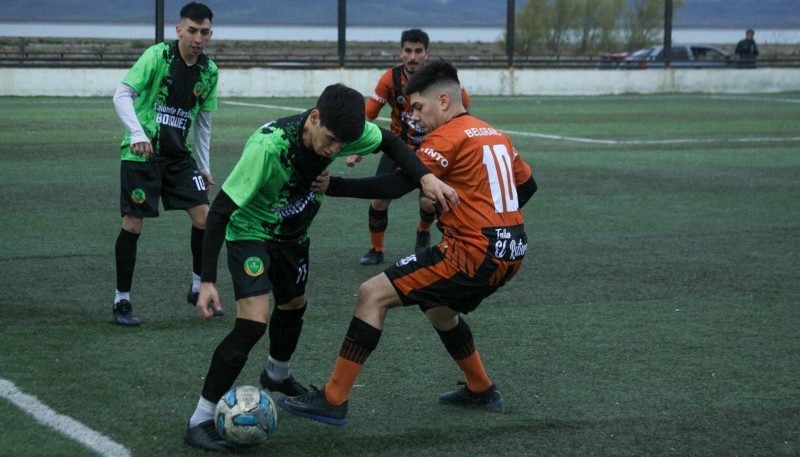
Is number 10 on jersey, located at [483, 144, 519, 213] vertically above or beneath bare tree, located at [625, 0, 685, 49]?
beneath

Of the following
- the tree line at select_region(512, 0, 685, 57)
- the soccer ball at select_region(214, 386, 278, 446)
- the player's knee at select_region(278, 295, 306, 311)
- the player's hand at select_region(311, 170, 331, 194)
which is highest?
the tree line at select_region(512, 0, 685, 57)

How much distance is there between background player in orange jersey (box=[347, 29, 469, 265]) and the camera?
9.31m

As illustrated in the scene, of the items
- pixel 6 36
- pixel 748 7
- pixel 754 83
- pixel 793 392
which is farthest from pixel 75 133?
pixel 748 7

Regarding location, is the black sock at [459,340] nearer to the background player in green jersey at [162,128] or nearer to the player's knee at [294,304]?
the player's knee at [294,304]

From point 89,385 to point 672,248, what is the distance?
18.7 feet

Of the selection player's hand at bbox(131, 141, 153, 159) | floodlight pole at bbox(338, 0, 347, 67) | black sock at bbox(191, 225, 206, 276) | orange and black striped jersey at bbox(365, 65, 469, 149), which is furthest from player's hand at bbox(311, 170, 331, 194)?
floodlight pole at bbox(338, 0, 347, 67)

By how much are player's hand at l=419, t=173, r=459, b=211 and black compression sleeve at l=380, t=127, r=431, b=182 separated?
0.30 ft

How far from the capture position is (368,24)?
3300 cm

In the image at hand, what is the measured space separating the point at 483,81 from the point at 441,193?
1048 inches

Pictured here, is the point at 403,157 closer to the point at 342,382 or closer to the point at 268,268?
the point at 268,268

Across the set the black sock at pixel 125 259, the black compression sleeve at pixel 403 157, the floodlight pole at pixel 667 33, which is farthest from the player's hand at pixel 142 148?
the floodlight pole at pixel 667 33

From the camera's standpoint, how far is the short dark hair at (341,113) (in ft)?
15.5

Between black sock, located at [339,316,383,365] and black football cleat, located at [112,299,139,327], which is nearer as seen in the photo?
black sock, located at [339,316,383,365]

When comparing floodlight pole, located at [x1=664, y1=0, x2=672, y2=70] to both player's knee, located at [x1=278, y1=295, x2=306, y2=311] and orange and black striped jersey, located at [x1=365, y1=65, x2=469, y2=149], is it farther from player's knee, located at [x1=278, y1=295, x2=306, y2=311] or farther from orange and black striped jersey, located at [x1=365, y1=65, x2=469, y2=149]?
player's knee, located at [x1=278, y1=295, x2=306, y2=311]
